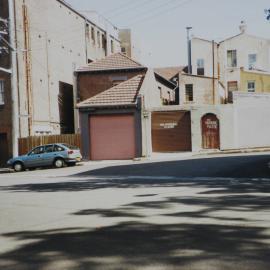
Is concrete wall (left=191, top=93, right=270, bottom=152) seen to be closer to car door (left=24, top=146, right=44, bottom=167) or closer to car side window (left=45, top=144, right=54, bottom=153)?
car side window (left=45, top=144, right=54, bottom=153)

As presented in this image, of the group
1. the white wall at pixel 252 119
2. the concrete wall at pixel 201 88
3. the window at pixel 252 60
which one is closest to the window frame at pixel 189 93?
the concrete wall at pixel 201 88

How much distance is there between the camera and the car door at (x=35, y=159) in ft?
93.4

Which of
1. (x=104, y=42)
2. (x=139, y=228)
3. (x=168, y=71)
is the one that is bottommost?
(x=139, y=228)

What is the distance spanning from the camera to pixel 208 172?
62.4ft

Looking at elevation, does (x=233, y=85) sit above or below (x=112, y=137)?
above

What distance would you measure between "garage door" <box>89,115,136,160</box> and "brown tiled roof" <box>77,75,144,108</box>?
98 cm

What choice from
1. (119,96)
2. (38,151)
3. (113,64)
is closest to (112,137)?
(119,96)

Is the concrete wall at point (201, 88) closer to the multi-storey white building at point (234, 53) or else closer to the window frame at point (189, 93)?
the window frame at point (189, 93)

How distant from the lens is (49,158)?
28344 mm

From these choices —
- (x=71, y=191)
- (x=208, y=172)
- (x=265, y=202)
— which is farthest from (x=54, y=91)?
(x=265, y=202)

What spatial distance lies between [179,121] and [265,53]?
100 ft

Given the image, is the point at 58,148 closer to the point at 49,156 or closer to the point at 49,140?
the point at 49,156

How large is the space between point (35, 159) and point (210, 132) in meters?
13.9

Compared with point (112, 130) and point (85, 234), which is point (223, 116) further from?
point (85, 234)
